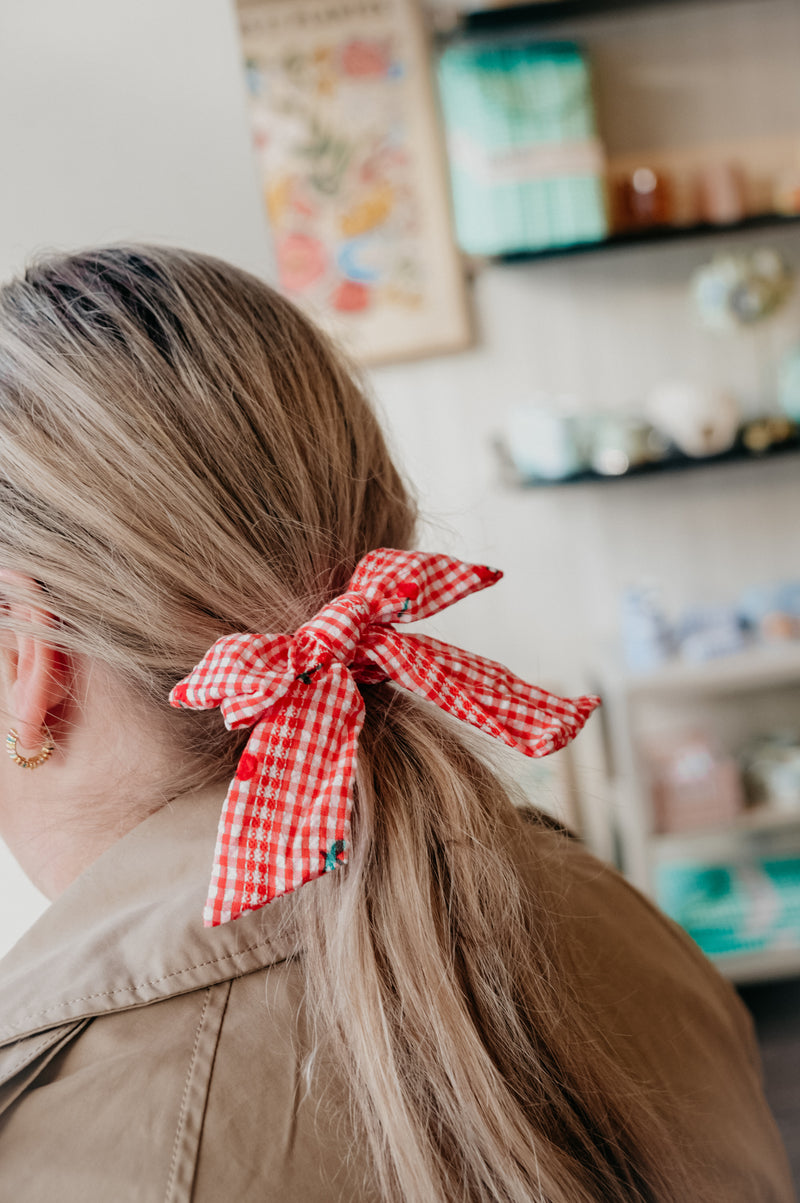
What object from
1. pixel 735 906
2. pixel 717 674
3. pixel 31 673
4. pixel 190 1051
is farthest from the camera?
pixel 735 906

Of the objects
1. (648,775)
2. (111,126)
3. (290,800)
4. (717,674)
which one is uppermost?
(111,126)

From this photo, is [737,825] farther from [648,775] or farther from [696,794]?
[648,775]

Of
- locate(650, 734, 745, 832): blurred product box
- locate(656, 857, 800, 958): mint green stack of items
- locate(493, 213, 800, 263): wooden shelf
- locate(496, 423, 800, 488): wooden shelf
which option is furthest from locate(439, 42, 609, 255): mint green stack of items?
locate(656, 857, 800, 958): mint green stack of items

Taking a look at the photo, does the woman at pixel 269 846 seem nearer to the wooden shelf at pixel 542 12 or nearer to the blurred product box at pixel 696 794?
the blurred product box at pixel 696 794

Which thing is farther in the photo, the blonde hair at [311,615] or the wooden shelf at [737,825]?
the wooden shelf at [737,825]

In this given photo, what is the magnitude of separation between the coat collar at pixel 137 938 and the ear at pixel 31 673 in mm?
103

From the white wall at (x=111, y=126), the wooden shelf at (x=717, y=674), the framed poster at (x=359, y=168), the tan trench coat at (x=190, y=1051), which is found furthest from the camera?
the framed poster at (x=359, y=168)

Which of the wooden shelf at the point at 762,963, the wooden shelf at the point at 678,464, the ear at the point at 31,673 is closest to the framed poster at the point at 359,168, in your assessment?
the wooden shelf at the point at 678,464

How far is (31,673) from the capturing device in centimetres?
65

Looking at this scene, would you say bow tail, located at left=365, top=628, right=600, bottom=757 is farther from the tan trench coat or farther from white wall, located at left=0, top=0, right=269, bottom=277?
white wall, located at left=0, top=0, right=269, bottom=277

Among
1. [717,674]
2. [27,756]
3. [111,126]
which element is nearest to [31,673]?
[27,756]

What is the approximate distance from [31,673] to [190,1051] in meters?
0.26

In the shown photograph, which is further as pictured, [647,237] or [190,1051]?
[647,237]

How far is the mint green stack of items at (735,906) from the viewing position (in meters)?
2.21
